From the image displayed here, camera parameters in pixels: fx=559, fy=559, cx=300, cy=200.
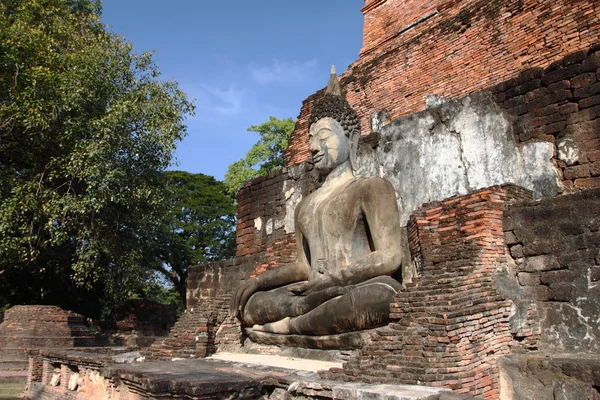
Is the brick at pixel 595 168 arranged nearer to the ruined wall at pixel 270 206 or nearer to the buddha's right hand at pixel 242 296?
the buddha's right hand at pixel 242 296

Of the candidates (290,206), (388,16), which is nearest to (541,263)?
(290,206)

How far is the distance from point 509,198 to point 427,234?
0.67 m

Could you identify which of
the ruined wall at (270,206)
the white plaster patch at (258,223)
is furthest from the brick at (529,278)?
the white plaster patch at (258,223)

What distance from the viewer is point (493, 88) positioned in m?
4.95

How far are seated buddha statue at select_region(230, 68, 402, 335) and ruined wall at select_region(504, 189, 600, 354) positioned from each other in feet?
3.08

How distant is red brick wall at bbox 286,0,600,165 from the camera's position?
9844 mm

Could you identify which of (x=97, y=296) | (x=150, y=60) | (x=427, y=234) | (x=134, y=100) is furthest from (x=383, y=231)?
(x=97, y=296)

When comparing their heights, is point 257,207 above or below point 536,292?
above

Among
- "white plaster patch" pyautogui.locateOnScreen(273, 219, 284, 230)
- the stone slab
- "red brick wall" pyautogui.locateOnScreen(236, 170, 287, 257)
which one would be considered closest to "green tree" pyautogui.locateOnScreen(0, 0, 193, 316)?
"red brick wall" pyautogui.locateOnScreen(236, 170, 287, 257)

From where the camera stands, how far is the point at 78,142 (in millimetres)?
10602

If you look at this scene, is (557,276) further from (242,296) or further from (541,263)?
(242,296)

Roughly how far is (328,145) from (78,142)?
280 inches

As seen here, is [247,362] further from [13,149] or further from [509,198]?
[13,149]

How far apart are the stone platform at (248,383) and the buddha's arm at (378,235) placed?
→ 74 centimetres
